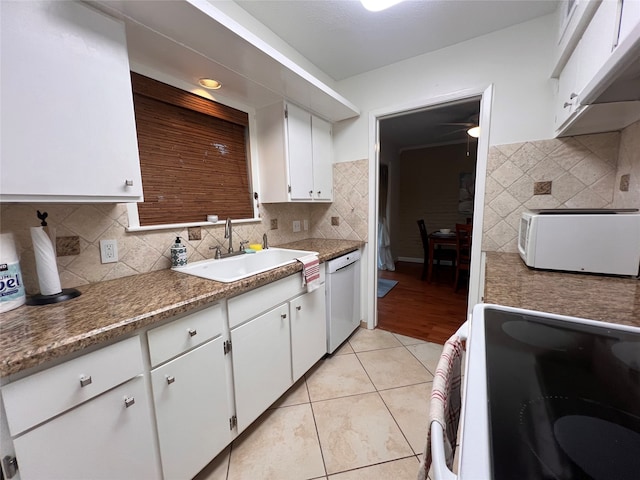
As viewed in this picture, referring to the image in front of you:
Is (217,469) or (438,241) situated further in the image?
(438,241)

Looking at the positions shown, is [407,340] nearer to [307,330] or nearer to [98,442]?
[307,330]

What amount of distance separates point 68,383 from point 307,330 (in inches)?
48.5

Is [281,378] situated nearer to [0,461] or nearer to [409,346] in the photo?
[0,461]

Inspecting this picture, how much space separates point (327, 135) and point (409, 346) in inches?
82.3

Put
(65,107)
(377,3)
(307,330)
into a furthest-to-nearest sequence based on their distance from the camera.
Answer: (307,330) < (377,3) < (65,107)

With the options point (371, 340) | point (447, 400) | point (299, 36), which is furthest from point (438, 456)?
point (299, 36)

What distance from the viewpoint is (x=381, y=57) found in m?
2.11

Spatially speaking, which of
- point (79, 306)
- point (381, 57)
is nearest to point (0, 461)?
point (79, 306)

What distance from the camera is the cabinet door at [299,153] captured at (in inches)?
78.8

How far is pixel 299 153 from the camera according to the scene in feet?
6.86

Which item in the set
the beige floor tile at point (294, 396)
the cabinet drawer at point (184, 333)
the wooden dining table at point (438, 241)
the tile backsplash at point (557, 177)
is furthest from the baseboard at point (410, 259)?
the cabinet drawer at point (184, 333)

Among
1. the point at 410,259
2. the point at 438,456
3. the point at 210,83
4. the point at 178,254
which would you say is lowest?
the point at 410,259

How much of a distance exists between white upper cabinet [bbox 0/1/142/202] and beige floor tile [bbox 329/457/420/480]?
1.62 meters

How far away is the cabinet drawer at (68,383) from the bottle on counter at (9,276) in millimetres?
424
